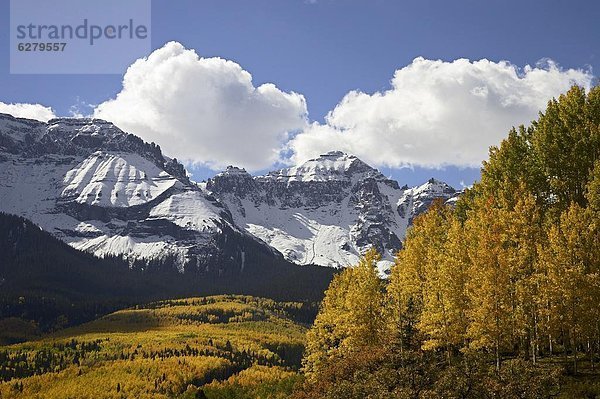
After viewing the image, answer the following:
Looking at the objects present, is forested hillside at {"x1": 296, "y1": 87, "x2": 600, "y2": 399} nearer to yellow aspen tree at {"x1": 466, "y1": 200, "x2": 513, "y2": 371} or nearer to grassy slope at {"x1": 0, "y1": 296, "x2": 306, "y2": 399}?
yellow aspen tree at {"x1": 466, "y1": 200, "x2": 513, "y2": 371}

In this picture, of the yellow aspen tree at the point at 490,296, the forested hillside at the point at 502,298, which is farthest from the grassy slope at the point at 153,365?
the yellow aspen tree at the point at 490,296

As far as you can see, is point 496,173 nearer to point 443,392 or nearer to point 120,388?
point 443,392

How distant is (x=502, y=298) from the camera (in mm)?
40000

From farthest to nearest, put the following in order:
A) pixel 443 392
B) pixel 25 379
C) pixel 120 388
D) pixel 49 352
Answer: pixel 49 352 → pixel 25 379 → pixel 120 388 → pixel 443 392

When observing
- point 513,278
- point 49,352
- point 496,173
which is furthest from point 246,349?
point 513,278

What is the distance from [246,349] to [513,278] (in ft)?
450

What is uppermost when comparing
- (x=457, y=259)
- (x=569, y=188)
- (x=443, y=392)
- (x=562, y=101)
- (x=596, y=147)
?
(x=562, y=101)

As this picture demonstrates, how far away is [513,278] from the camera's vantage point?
137ft

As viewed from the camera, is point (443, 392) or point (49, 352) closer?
point (443, 392)

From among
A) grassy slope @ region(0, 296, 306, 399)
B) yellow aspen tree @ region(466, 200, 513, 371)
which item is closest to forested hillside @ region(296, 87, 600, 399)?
yellow aspen tree @ region(466, 200, 513, 371)

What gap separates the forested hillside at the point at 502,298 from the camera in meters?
35.7

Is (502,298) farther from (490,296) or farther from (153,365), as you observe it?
(153,365)

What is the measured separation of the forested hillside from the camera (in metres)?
35.7

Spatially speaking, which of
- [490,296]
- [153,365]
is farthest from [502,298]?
[153,365]
